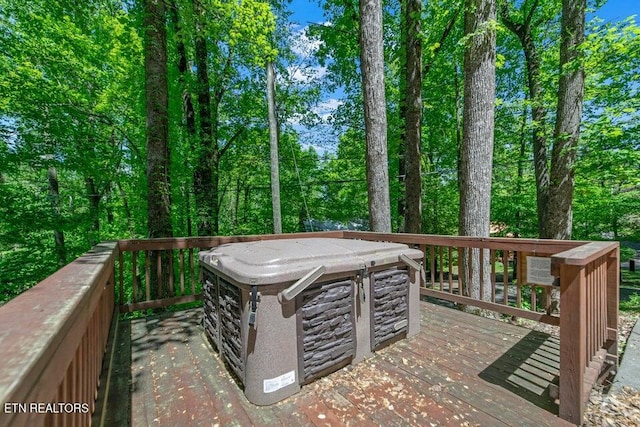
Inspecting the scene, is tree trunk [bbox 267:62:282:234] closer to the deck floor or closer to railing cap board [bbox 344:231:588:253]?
railing cap board [bbox 344:231:588:253]

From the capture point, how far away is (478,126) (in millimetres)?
4059

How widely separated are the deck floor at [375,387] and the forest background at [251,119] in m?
3.73

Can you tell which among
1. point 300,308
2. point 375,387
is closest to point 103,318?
point 300,308

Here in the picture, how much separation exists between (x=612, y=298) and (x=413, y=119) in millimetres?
5472

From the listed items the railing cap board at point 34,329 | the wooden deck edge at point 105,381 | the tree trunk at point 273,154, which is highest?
the tree trunk at point 273,154

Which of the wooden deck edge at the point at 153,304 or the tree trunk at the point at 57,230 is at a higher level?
the tree trunk at the point at 57,230

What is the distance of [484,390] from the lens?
7.02ft

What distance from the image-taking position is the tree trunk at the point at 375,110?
4754 mm

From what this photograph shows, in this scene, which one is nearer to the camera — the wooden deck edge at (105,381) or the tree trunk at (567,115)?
the wooden deck edge at (105,381)

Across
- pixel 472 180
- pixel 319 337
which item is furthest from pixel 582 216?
pixel 319 337

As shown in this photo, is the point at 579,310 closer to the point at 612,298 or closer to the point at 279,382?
the point at 612,298

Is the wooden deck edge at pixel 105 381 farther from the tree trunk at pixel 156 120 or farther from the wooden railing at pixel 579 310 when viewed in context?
the wooden railing at pixel 579 310

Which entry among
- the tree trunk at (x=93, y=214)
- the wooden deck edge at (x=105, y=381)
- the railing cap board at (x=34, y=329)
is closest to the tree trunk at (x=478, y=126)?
the wooden deck edge at (x=105, y=381)

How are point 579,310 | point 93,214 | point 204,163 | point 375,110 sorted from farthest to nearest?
1. point 204,163
2. point 93,214
3. point 375,110
4. point 579,310
